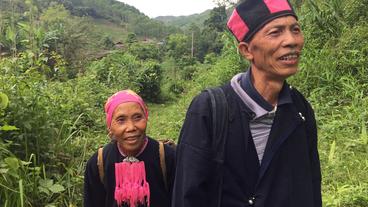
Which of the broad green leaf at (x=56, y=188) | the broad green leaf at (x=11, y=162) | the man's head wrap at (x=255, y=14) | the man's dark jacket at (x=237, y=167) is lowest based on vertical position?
the broad green leaf at (x=56, y=188)

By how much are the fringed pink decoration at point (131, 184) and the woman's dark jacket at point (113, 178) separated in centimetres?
3

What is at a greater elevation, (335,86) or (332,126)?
(335,86)

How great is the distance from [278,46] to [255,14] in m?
0.13

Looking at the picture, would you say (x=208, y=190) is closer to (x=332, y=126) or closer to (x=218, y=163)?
(x=218, y=163)

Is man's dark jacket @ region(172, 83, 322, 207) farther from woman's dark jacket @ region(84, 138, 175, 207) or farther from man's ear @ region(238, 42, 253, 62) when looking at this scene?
woman's dark jacket @ region(84, 138, 175, 207)

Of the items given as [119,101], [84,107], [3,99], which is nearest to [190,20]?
[84,107]

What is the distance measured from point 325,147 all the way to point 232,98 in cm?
338

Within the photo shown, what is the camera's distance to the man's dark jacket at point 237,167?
1.34m

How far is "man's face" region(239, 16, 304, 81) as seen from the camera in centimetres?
137

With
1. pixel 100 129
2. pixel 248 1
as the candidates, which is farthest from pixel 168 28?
pixel 248 1

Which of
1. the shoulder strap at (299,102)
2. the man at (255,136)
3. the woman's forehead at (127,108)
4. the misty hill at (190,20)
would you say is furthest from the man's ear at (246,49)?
the misty hill at (190,20)

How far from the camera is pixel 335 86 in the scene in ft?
Result: 19.6

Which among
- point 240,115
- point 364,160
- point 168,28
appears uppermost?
point 168,28

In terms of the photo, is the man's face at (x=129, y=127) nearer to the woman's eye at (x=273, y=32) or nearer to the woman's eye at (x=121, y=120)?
the woman's eye at (x=121, y=120)
